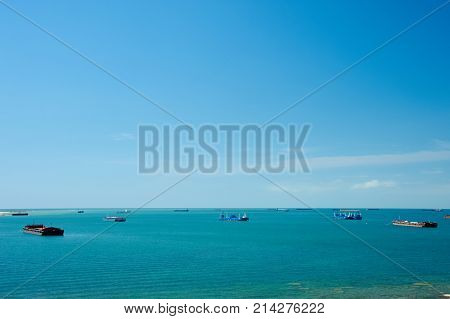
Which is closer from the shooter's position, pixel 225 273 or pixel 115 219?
pixel 225 273

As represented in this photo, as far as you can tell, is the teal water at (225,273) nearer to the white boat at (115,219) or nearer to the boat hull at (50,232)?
the boat hull at (50,232)

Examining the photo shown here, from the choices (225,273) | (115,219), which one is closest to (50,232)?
(225,273)

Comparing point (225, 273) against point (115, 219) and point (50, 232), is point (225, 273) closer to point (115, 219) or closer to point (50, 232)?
point (50, 232)

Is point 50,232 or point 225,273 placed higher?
point 50,232

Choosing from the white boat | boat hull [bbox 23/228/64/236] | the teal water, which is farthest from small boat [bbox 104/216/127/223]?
the teal water

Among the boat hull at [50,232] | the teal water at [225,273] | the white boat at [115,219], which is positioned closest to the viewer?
the teal water at [225,273]

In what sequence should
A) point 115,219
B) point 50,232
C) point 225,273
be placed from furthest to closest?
point 115,219 < point 50,232 < point 225,273

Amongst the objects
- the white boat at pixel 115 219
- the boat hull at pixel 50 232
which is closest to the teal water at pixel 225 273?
the boat hull at pixel 50 232

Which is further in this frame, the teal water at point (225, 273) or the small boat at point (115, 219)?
the small boat at point (115, 219)

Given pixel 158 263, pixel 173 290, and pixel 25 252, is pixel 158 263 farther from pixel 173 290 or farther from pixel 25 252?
pixel 25 252
